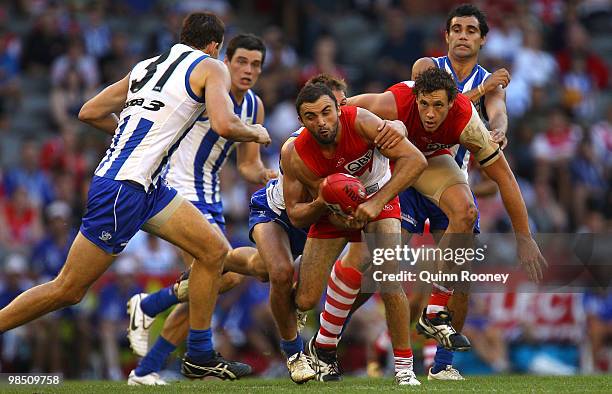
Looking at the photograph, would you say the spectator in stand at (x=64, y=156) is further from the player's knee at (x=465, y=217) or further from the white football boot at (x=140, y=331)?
the player's knee at (x=465, y=217)

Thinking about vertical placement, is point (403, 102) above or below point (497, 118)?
above

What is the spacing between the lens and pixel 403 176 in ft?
26.5

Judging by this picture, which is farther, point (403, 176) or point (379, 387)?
point (379, 387)

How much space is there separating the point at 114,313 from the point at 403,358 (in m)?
6.27

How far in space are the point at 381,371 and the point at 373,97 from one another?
3.94 meters

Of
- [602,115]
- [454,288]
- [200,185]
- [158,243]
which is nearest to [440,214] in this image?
[454,288]

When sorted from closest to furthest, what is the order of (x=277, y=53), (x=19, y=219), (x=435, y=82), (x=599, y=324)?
(x=435, y=82)
(x=599, y=324)
(x=19, y=219)
(x=277, y=53)

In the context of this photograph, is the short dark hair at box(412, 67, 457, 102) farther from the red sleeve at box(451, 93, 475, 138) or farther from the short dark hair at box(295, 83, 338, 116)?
the short dark hair at box(295, 83, 338, 116)

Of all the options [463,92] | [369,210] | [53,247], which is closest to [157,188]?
[369,210]

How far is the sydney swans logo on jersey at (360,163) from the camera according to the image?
8.41 metres

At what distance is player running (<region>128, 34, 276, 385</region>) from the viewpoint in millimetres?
10055

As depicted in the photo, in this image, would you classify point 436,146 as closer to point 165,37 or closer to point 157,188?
point 157,188

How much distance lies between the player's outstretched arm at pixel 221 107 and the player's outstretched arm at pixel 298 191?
271 mm

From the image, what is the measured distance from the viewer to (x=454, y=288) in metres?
9.30
